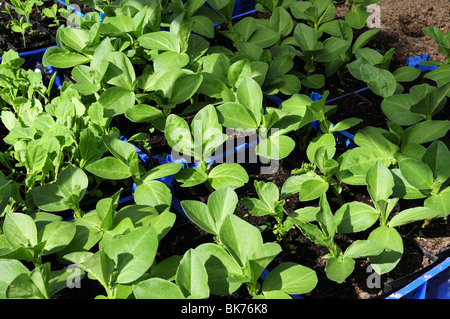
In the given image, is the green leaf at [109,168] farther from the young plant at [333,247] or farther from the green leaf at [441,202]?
the green leaf at [441,202]

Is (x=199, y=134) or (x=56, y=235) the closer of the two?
(x=56, y=235)

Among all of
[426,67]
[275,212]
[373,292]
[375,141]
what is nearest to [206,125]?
[275,212]

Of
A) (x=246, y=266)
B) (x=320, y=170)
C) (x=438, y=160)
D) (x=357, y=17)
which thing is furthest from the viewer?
(x=357, y=17)

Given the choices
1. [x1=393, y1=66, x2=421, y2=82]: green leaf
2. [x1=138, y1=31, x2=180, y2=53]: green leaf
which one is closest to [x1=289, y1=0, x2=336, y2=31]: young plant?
[x1=393, y1=66, x2=421, y2=82]: green leaf

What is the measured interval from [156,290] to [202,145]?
1.84 ft

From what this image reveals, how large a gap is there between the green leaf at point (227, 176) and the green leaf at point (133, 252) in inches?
15.6

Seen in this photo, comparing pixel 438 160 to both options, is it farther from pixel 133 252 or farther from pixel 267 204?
pixel 133 252

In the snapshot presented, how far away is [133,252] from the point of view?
3.58 feet

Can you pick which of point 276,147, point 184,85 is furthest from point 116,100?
point 276,147

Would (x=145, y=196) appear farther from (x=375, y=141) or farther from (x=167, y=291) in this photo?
(x=375, y=141)

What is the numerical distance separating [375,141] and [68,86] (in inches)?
40.7

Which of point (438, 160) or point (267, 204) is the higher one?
point (438, 160)

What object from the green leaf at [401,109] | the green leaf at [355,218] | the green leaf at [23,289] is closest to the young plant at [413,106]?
the green leaf at [401,109]

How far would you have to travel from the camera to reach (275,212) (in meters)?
1.36
